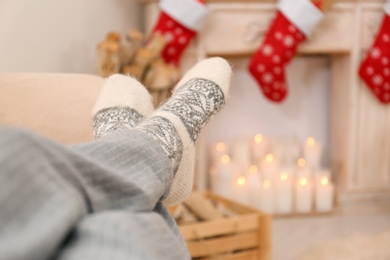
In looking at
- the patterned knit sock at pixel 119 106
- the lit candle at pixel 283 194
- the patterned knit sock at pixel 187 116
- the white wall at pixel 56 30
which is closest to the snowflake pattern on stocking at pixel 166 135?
the patterned knit sock at pixel 187 116

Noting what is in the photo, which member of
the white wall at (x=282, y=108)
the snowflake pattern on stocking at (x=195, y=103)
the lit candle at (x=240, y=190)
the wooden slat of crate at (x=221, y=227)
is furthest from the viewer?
the white wall at (x=282, y=108)

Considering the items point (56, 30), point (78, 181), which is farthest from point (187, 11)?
point (78, 181)

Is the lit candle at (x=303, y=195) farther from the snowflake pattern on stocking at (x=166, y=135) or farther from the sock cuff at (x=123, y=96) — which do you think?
the snowflake pattern on stocking at (x=166, y=135)

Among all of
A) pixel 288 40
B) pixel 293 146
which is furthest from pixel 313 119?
pixel 288 40

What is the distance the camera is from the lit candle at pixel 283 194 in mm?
2107

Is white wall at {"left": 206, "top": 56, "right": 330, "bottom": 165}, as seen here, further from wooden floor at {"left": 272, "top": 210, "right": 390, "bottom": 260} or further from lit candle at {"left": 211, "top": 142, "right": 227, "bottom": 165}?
wooden floor at {"left": 272, "top": 210, "right": 390, "bottom": 260}

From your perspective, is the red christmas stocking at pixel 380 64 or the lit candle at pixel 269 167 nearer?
the red christmas stocking at pixel 380 64

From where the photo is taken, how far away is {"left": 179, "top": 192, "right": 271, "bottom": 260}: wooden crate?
4.37 ft

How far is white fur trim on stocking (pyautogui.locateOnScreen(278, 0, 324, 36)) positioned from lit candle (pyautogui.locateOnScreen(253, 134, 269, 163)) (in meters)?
0.55

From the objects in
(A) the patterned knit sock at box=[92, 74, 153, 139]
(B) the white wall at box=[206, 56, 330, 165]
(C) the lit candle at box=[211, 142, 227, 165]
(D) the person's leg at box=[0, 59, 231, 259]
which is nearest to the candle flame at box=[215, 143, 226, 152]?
(C) the lit candle at box=[211, 142, 227, 165]

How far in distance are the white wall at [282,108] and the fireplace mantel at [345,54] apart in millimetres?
104

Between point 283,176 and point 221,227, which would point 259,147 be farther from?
point 221,227

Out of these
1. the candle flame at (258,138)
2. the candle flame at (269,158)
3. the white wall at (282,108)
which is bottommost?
the candle flame at (269,158)

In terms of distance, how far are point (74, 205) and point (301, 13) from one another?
1.65 meters
